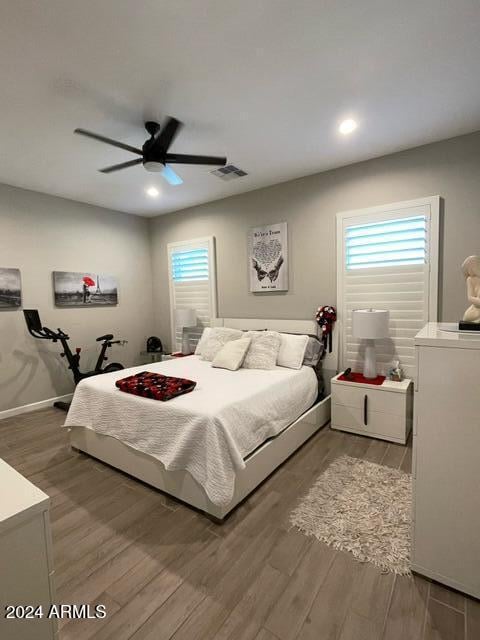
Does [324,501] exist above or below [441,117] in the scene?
below

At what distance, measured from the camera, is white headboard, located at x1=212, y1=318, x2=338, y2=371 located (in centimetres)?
369

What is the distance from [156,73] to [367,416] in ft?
10.9

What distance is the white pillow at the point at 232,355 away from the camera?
131 inches

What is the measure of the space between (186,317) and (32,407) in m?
2.34

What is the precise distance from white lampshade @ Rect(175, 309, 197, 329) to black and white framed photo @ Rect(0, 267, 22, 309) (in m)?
2.05

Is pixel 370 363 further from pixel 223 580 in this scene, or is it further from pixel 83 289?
pixel 83 289

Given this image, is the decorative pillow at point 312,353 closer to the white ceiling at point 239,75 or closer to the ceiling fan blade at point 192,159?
the white ceiling at point 239,75

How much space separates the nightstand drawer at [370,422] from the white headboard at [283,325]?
60 cm

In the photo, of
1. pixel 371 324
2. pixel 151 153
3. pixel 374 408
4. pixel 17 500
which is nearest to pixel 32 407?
pixel 151 153

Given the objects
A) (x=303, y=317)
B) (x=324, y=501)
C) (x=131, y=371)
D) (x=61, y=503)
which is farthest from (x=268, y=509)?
(x=303, y=317)

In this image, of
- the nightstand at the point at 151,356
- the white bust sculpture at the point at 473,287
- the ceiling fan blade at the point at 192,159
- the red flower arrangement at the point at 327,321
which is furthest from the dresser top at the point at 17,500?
the nightstand at the point at 151,356

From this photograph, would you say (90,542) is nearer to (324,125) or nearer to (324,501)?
(324,501)

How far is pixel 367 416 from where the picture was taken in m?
3.10

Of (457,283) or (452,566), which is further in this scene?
(457,283)
